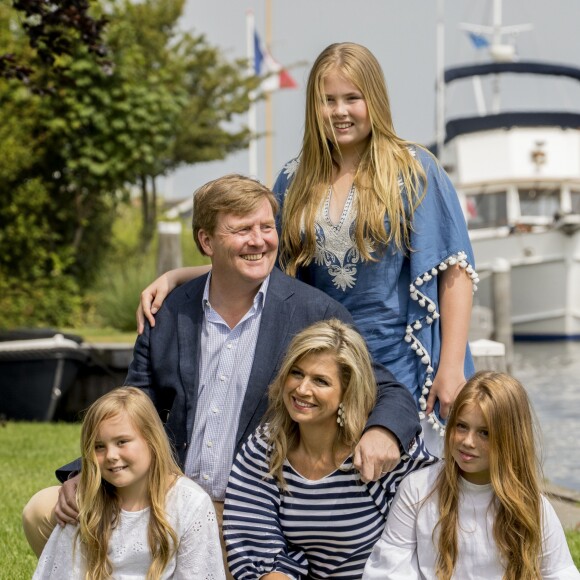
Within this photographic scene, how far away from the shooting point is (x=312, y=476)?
Answer: 3.82m

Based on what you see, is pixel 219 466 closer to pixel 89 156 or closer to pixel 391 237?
pixel 391 237

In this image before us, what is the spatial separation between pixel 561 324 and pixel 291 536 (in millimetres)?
24869

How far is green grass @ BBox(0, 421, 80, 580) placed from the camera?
5.29 meters

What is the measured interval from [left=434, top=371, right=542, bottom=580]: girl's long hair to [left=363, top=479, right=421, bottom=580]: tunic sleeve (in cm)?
9

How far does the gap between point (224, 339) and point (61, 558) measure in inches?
34.3

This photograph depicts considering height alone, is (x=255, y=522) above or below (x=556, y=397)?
above

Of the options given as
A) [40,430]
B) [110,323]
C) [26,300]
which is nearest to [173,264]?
[40,430]

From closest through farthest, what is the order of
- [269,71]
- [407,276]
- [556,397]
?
[407,276] → [556,397] → [269,71]

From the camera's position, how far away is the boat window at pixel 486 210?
87.5ft

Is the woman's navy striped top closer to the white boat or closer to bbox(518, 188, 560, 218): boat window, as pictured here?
the white boat

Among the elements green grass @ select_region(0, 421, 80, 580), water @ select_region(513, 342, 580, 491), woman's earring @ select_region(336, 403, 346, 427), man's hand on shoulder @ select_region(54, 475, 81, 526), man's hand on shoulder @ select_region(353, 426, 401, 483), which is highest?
woman's earring @ select_region(336, 403, 346, 427)

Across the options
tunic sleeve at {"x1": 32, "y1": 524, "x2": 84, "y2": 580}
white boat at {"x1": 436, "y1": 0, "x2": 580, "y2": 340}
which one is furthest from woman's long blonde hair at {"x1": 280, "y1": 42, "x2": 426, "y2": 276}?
white boat at {"x1": 436, "y1": 0, "x2": 580, "y2": 340}

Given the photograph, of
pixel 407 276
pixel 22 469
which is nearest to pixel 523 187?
pixel 22 469

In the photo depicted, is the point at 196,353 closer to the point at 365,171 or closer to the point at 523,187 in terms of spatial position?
the point at 365,171
